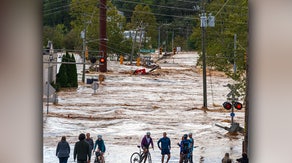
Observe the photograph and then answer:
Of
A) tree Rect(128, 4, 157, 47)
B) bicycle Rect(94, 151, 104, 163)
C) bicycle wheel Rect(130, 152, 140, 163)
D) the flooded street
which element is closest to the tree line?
tree Rect(128, 4, 157, 47)

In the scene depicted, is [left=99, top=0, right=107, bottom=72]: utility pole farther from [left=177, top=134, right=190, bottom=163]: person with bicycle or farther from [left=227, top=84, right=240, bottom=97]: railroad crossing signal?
[left=177, top=134, right=190, bottom=163]: person with bicycle

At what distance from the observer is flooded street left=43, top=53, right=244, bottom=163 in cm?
1465

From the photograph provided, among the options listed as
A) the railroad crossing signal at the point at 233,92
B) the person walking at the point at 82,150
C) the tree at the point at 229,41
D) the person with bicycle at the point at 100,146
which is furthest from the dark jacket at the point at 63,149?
the tree at the point at 229,41

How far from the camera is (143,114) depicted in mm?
22766

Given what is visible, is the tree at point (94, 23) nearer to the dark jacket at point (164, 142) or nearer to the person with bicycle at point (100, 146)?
the dark jacket at point (164, 142)

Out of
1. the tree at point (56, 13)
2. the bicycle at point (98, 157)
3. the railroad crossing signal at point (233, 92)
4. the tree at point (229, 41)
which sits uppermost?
the tree at point (56, 13)

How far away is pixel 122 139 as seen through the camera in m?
16.9

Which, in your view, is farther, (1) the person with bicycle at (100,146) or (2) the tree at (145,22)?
(2) the tree at (145,22)

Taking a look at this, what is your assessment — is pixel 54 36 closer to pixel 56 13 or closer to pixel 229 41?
pixel 56 13

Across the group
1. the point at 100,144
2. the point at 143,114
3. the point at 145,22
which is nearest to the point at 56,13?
the point at 145,22

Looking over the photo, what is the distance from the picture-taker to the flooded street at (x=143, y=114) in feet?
48.1

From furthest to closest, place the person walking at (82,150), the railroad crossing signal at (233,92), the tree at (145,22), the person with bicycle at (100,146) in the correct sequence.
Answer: the tree at (145,22)
the railroad crossing signal at (233,92)
the person with bicycle at (100,146)
the person walking at (82,150)

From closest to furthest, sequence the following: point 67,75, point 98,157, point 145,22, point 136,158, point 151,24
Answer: point 98,157
point 136,158
point 67,75
point 145,22
point 151,24
